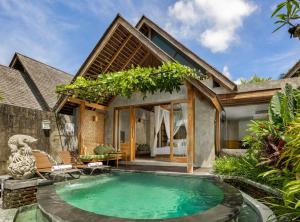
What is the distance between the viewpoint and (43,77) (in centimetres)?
1716

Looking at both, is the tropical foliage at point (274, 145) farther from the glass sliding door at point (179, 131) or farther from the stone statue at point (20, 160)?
the stone statue at point (20, 160)

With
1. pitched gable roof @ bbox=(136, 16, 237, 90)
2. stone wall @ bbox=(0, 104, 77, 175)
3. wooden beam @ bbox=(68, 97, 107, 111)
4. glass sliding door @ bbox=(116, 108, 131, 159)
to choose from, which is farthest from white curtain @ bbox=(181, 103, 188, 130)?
stone wall @ bbox=(0, 104, 77, 175)

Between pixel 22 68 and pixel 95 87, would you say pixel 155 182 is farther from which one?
pixel 22 68

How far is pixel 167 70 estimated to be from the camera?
8867mm

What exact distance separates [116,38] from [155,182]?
685cm

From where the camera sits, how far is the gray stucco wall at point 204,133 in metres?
11.4

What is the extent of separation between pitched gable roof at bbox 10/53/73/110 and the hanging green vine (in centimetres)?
504

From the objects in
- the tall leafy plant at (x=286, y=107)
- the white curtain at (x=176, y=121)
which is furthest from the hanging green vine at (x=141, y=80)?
the tall leafy plant at (x=286, y=107)

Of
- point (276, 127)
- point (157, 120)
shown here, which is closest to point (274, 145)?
point (276, 127)

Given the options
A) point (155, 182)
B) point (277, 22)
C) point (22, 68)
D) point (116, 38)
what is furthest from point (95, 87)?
point (22, 68)

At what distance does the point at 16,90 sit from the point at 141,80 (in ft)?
28.5

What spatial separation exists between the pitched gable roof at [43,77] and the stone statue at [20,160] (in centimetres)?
758

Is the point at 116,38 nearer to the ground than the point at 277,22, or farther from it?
farther from it

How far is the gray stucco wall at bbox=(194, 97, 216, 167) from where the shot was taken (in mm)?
11414
